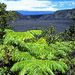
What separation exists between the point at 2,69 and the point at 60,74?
117 centimetres

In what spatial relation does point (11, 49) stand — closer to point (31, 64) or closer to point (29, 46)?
point (29, 46)

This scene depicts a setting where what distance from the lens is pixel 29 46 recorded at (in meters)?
7.00

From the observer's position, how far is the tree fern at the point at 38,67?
6023mm


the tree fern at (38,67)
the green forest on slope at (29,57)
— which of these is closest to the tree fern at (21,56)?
the green forest on slope at (29,57)

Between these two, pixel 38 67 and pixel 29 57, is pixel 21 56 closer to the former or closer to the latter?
pixel 29 57

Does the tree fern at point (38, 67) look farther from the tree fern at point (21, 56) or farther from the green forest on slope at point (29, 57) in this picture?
the tree fern at point (21, 56)

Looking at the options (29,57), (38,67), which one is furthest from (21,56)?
(38,67)

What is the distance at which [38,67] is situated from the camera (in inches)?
239

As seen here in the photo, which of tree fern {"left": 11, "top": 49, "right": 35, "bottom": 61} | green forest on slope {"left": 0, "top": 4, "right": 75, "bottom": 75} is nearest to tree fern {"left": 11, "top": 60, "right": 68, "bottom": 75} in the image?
green forest on slope {"left": 0, "top": 4, "right": 75, "bottom": 75}

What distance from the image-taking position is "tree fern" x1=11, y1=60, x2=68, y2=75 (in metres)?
6.02

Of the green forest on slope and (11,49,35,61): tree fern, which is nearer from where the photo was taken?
the green forest on slope

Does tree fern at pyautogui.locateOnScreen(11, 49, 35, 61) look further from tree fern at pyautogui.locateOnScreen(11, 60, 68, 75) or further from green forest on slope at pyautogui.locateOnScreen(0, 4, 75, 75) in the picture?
tree fern at pyautogui.locateOnScreen(11, 60, 68, 75)

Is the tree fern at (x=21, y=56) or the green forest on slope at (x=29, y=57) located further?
the tree fern at (x=21, y=56)

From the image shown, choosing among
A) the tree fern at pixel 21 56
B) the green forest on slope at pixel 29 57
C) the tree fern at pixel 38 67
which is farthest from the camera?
the tree fern at pixel 21 56
